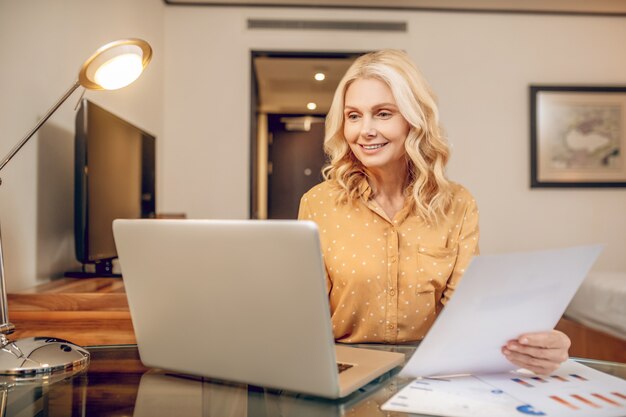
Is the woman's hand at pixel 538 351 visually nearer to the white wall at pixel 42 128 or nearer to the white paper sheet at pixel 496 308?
the white paper sheet at pixel 496 308

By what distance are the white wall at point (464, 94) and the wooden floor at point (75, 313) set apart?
2.09 metres

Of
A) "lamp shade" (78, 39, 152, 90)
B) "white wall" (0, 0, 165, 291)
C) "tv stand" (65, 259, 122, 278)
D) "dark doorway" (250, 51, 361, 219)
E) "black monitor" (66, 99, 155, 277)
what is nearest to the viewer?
"lamp shade" (78, 39, 152, 90)

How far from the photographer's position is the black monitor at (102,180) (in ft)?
6.44

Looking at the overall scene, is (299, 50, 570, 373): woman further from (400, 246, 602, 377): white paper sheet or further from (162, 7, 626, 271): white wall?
(162, 7, 626, 271): white wall

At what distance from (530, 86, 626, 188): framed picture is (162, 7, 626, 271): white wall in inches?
3.2

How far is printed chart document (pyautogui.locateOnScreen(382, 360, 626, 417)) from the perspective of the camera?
2.20ft

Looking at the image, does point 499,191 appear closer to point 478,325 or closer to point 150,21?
point 150,21

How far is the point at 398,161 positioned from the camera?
164 cm

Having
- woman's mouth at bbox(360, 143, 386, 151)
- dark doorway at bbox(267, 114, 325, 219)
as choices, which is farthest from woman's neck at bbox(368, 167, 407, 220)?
dark doorway at bbox(267, 114, 325, 219)

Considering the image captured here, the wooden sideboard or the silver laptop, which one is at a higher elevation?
the silver laptop

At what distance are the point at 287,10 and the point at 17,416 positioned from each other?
12.2 feet

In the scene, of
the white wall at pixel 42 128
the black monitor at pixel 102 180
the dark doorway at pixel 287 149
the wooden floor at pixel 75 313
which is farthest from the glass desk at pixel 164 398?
the dark doorway at pixel 287 149

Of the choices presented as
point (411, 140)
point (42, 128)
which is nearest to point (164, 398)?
point (411, 140)

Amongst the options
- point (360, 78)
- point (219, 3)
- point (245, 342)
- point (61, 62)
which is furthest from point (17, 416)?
point (219, 3)
